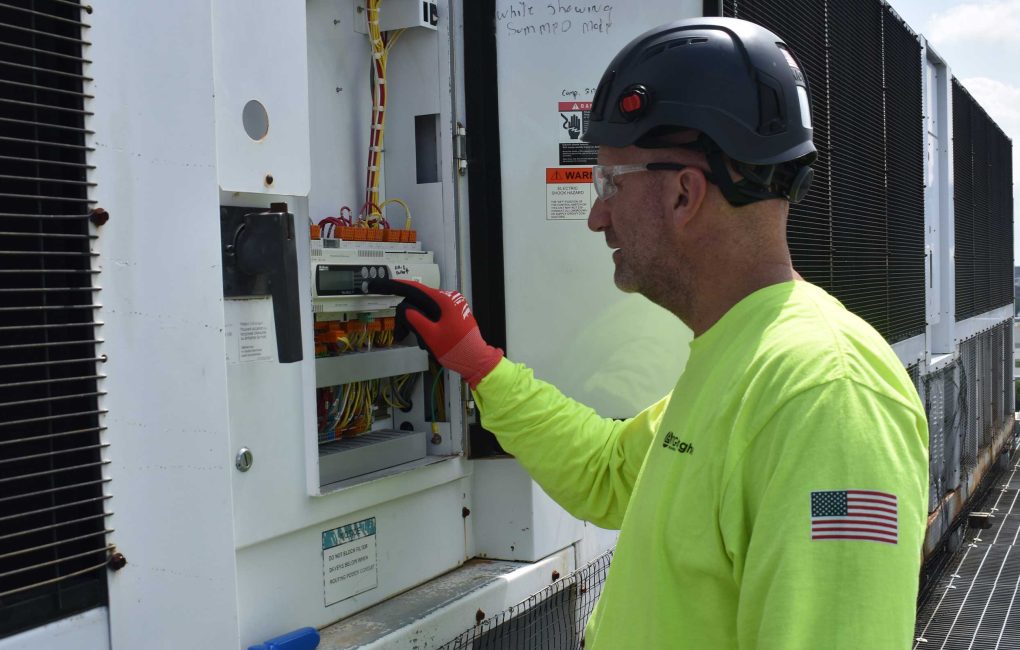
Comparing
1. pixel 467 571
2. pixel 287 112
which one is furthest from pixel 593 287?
pixel 287 112

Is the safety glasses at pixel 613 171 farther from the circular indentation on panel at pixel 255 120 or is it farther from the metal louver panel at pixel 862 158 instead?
the metal louver panel at pixel 862 158

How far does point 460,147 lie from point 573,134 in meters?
0.34

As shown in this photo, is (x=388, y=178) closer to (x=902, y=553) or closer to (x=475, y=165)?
(x=475, y=165)

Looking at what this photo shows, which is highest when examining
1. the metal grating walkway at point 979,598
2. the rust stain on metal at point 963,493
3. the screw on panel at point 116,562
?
the screw on panel at point 116,562

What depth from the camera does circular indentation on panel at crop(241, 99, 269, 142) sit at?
6.66 feet

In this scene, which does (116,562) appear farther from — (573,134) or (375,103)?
(573,134)

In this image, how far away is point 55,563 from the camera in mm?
1448

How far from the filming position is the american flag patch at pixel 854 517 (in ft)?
3.77

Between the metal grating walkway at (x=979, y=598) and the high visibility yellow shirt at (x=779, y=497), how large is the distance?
454 centimetres

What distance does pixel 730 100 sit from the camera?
1504mm

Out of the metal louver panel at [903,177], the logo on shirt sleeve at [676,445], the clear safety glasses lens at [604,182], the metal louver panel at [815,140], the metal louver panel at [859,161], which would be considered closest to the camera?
the logo on shirt sleeve at [676,445]

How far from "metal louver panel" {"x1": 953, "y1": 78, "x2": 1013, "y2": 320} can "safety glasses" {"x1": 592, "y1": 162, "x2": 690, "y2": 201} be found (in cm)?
734

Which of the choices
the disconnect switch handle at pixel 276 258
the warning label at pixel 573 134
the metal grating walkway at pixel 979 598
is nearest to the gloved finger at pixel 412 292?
the disconnect switch handle at pixel 276 258

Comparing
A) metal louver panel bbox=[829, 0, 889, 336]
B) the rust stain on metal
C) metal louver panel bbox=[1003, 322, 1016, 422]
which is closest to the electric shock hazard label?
metal louver panel bbox=[829, 0, 889, 336]
